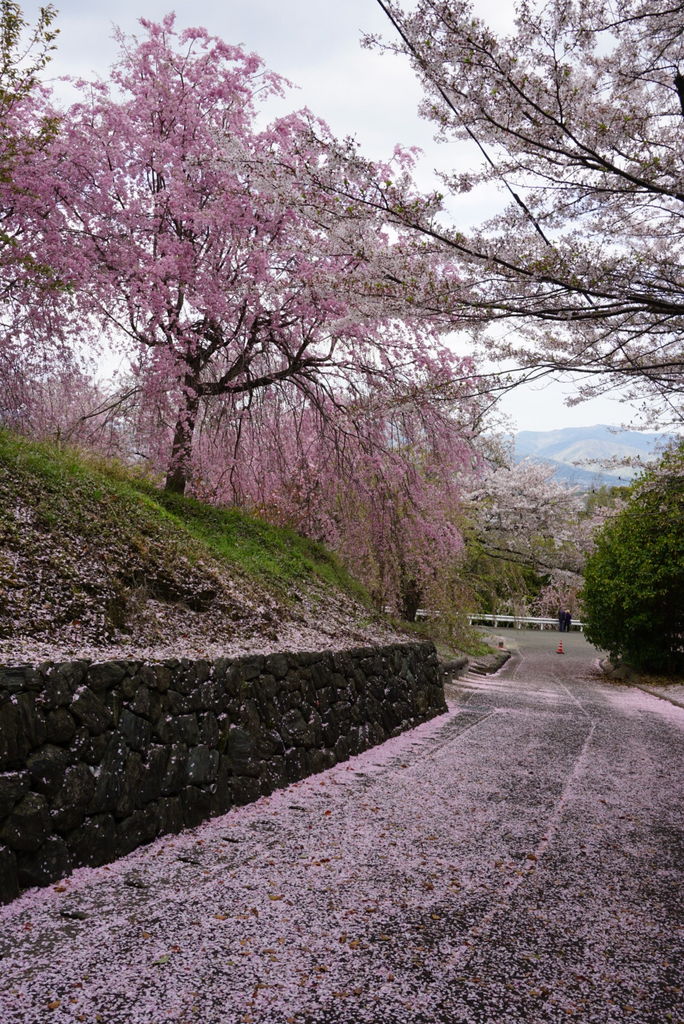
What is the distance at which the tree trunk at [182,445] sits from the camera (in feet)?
Answer: 33.6

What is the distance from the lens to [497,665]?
62.0ft

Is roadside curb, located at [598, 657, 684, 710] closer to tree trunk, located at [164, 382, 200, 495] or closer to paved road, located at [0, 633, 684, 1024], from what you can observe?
paved road, located at [0, 633, 684, 1024]

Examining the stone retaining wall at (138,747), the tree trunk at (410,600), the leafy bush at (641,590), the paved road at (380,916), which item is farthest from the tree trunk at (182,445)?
the leafy bush at (641,590)

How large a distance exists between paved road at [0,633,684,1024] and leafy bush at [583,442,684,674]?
9.95 metres

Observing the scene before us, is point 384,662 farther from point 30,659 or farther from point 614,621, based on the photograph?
point 614,621

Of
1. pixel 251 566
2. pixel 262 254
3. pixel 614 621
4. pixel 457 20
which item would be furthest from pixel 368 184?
pixel 614 621

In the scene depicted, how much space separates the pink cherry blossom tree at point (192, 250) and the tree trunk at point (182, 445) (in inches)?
0.9

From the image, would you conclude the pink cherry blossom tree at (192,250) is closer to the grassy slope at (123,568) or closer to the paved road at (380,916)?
the grassy slope at (123,568)

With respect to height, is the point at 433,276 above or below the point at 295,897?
above

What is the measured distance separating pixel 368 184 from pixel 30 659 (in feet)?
14.0

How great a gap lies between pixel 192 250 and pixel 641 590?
11.5 m

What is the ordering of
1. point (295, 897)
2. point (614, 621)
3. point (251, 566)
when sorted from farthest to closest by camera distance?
point (614, 621) < point (251, 566) < point (295, 897)

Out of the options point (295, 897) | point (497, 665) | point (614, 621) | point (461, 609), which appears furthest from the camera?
point (497, 665)

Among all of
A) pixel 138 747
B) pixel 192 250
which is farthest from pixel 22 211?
pixel 138 747
